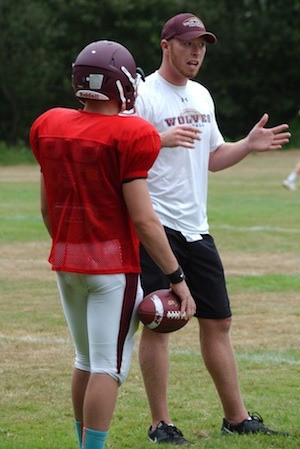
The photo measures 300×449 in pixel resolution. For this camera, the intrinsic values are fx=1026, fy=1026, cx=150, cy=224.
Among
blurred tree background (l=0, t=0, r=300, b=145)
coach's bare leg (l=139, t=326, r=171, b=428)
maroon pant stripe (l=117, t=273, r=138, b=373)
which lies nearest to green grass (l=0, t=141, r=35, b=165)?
blurred tree background (l=0, t=0, r=300, b=145)

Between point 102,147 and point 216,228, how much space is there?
10563mm

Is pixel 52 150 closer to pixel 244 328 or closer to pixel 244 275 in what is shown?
pixel 244 328

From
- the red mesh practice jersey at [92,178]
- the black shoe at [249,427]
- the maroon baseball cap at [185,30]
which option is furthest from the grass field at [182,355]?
the maroon baseball cap at [185,30]

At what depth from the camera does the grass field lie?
5.61 m

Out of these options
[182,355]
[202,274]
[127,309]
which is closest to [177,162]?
[202,274]

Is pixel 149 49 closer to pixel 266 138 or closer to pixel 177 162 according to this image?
pixel 266 138

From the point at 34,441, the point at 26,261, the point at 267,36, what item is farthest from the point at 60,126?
the point at 267,36

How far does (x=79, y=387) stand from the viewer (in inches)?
189

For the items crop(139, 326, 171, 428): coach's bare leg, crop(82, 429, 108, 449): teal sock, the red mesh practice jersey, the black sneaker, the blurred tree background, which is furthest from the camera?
the blurred tree background

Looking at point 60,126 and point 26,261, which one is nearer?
point 60,126

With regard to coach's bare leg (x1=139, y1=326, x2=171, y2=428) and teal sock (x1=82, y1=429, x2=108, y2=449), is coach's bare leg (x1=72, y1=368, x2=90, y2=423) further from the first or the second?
coach's bare leg (x1=139, y1=326, x2=171, y2=428)

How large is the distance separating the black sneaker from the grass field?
0.06 m

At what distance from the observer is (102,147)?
4.30 meters

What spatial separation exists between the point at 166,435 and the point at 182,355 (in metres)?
2.02
